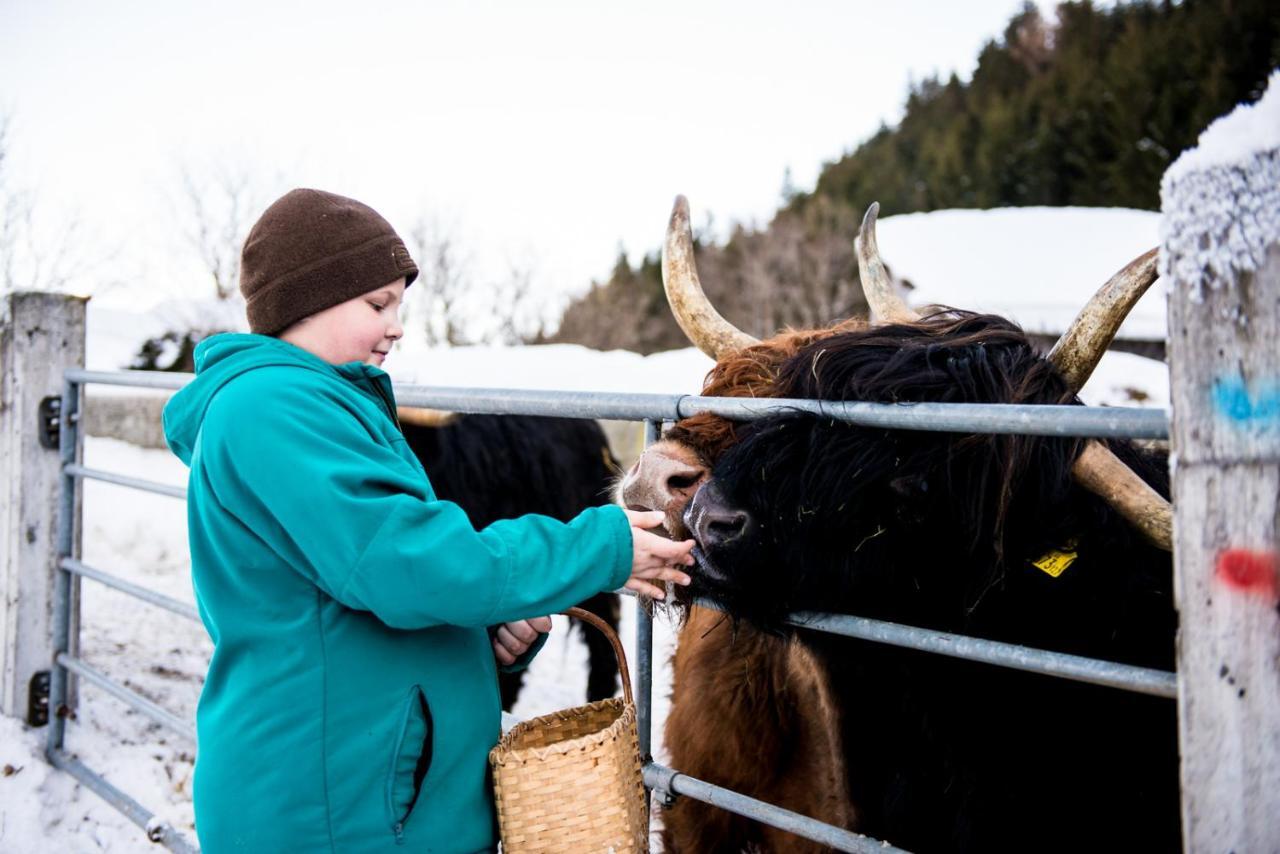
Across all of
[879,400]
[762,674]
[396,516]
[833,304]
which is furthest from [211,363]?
[833,304]

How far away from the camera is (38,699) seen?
391 cm

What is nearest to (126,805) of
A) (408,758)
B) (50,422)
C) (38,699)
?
(38,699)

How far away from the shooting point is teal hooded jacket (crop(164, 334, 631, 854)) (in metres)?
1.43

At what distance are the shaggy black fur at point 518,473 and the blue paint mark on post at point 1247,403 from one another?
4.54 metres

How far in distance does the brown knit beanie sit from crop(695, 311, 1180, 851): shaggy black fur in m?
0.81

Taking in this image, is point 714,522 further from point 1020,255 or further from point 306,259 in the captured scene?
point 1020,255

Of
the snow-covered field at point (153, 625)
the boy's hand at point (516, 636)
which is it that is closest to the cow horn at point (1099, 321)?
the boy's hand at point (516, 636)

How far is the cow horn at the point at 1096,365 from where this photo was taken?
1957mm

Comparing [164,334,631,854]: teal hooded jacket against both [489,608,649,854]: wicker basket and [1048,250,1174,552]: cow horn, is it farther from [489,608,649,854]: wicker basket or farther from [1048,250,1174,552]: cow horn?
[1048,250,1174,552]: cow horn

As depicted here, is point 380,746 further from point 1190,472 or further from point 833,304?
point 833,304

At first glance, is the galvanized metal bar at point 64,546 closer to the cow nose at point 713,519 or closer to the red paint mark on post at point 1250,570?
the cow nose at point 713,519

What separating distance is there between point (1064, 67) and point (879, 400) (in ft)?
190

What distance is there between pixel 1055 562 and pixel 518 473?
4134mm

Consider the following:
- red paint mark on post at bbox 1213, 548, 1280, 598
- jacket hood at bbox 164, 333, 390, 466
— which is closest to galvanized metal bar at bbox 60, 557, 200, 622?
jacket hood at bbox 164, 333, 390, 466
